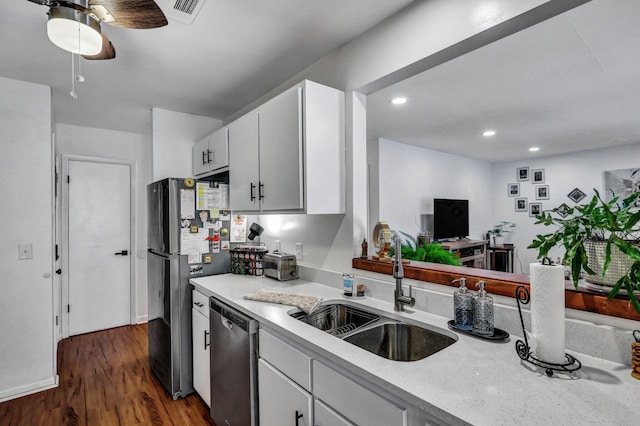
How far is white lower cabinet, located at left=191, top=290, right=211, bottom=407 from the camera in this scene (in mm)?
2191

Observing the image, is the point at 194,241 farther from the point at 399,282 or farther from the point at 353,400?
the point at 353,400

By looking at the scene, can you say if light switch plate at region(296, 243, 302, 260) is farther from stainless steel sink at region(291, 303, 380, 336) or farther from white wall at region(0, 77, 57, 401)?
white wall at region(0, 77, 57, 401)

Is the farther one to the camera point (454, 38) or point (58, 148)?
point (58, 148)

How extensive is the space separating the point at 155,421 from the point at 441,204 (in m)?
4.75

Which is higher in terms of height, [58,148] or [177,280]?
[58,148]

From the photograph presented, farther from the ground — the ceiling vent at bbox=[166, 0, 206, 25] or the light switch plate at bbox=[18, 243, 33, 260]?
the ceiling vent at bbox=[166, 0, 206, 25]

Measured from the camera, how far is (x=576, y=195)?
563cm

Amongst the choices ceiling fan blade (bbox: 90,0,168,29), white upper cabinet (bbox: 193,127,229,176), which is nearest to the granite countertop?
ceiling fan blade (bbox: 90,0,168,29)

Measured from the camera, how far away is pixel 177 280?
240 centimetres

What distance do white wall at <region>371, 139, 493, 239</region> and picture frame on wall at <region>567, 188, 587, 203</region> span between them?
142 cm

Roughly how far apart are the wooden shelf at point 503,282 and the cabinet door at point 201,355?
1.14 meters

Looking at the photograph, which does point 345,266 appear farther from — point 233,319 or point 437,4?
point 437,4

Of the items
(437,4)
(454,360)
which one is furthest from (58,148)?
(454,360)

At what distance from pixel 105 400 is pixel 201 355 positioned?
86cm
